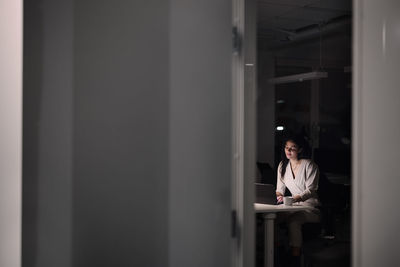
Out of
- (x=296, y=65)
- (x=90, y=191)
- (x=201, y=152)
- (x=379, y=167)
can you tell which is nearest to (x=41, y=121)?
(x=90, y=191)

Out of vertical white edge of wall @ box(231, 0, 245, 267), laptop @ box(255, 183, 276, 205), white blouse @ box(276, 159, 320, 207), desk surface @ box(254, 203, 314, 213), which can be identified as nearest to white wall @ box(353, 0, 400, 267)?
vertical white edge of wall @ box(231, 0, 245, 267)

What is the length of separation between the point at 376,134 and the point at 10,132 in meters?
1.31

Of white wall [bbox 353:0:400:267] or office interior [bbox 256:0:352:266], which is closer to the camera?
white wall [bbox 353:0:400:267]

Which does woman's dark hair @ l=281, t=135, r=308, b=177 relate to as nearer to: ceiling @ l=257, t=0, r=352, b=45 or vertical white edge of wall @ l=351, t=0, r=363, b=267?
ceiling @ l=257, t=0, r=352, b=45

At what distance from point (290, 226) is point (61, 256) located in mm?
3607

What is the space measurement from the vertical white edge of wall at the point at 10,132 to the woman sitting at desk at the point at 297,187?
13.1 ft

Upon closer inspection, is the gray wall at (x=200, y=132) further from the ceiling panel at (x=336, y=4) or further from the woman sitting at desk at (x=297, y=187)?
the woman sitting at desk at (x=297, y=187)

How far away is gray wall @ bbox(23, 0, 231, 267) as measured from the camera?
1.69 metres

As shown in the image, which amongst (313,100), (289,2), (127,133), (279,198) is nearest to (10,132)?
(127,133)

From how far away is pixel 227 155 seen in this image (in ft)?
6.81

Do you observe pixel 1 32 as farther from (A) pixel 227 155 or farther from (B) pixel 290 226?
(B) pixel 290 226

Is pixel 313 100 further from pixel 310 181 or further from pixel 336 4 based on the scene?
pixel 336 4

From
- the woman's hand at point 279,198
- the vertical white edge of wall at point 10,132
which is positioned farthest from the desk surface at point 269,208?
the vertical white edge of wall at point 10,132

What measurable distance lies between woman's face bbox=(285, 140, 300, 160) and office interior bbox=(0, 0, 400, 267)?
10.5ft
